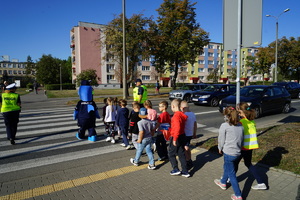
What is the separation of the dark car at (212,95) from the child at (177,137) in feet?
35.6

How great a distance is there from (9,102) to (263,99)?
34.5 ft

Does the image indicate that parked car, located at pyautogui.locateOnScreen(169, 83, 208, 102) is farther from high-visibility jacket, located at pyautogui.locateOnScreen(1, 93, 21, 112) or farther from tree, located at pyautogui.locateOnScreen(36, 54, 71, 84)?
tree, located at pyautogui.locateOnScreen(36, 54, 71, 84)

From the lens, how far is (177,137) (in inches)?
150

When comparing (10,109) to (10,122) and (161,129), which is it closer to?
(10,122)

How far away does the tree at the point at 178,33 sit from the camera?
73.4 ft

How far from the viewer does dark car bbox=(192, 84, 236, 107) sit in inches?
569

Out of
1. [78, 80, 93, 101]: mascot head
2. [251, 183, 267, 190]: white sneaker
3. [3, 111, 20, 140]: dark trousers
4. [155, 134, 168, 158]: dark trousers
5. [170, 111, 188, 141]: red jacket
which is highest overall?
[78, 80, 93, 101]: mascot head

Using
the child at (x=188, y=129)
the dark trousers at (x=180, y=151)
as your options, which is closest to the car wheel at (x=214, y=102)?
the child at (x=188, y=129)

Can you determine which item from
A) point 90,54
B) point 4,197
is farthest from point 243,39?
point 90,54

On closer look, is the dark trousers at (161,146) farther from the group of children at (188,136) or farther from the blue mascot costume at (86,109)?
the blue mascot costume at (86,109)

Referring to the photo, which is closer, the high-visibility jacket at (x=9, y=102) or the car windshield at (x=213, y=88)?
the high-visibility jacket at (x=9, y=102)

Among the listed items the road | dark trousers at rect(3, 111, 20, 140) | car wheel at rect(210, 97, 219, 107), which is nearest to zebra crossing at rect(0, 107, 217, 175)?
the road

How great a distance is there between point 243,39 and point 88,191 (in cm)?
459

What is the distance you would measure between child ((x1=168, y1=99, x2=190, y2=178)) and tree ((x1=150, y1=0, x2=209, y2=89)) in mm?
18555
